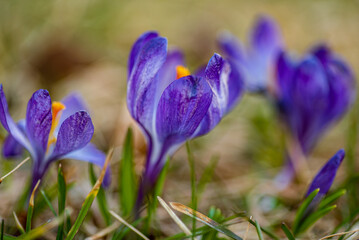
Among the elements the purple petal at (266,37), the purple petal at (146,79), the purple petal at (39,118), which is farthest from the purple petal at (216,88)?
the purple petal at (266,37)

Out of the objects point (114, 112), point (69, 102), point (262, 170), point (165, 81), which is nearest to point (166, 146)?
point (165, 81)

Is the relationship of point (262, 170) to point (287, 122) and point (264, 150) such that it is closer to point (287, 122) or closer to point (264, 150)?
point (264, 150)

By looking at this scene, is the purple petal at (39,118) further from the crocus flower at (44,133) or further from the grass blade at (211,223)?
the grass blade at (211,223)

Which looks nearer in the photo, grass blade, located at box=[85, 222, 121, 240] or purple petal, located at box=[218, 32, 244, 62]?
grass blade, located at box=[85, 222, 121, 240]

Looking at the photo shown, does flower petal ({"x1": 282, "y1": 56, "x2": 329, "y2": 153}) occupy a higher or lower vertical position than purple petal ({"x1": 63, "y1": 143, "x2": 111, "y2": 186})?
higher

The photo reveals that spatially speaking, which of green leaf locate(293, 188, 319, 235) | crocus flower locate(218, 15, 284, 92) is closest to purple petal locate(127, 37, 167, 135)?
green leaf locate(293, 188, 319, 235)

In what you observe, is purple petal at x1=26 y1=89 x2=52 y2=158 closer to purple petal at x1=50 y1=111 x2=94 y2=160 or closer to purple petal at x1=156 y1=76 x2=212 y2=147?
purple petal at x1=50 y1=111 x2=94 y2=160

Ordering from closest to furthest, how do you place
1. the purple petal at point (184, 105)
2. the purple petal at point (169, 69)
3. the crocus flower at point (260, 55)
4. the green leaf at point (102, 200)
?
1. the purple petal at point (184, 105)
2. the green leaf at point (102, 200)
3. the purple petal at point (169, 69)
4. the crocus flower at point (260, 55)
